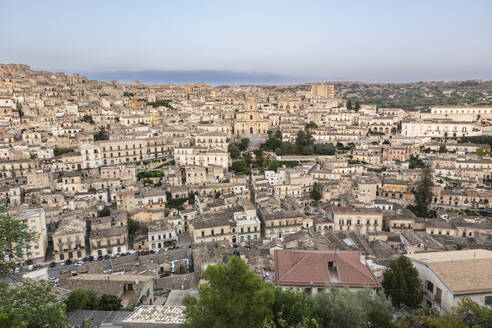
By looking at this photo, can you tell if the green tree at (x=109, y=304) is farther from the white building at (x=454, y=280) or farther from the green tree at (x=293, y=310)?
the white building at (x=454, y=280)

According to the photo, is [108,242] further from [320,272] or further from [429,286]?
[429,286]

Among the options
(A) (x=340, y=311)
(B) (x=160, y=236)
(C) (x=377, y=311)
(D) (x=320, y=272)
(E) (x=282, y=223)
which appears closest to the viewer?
(A) (x=340, y=311)

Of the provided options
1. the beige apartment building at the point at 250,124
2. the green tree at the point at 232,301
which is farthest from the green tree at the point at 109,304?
the beige apartment building at the point at 250,124

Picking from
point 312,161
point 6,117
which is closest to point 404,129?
point 312,161

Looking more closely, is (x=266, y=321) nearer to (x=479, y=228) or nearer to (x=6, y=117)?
(x=479, y=228)

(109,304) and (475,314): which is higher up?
(475,314)

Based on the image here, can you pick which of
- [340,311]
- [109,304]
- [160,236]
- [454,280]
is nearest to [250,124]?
[160,236]
